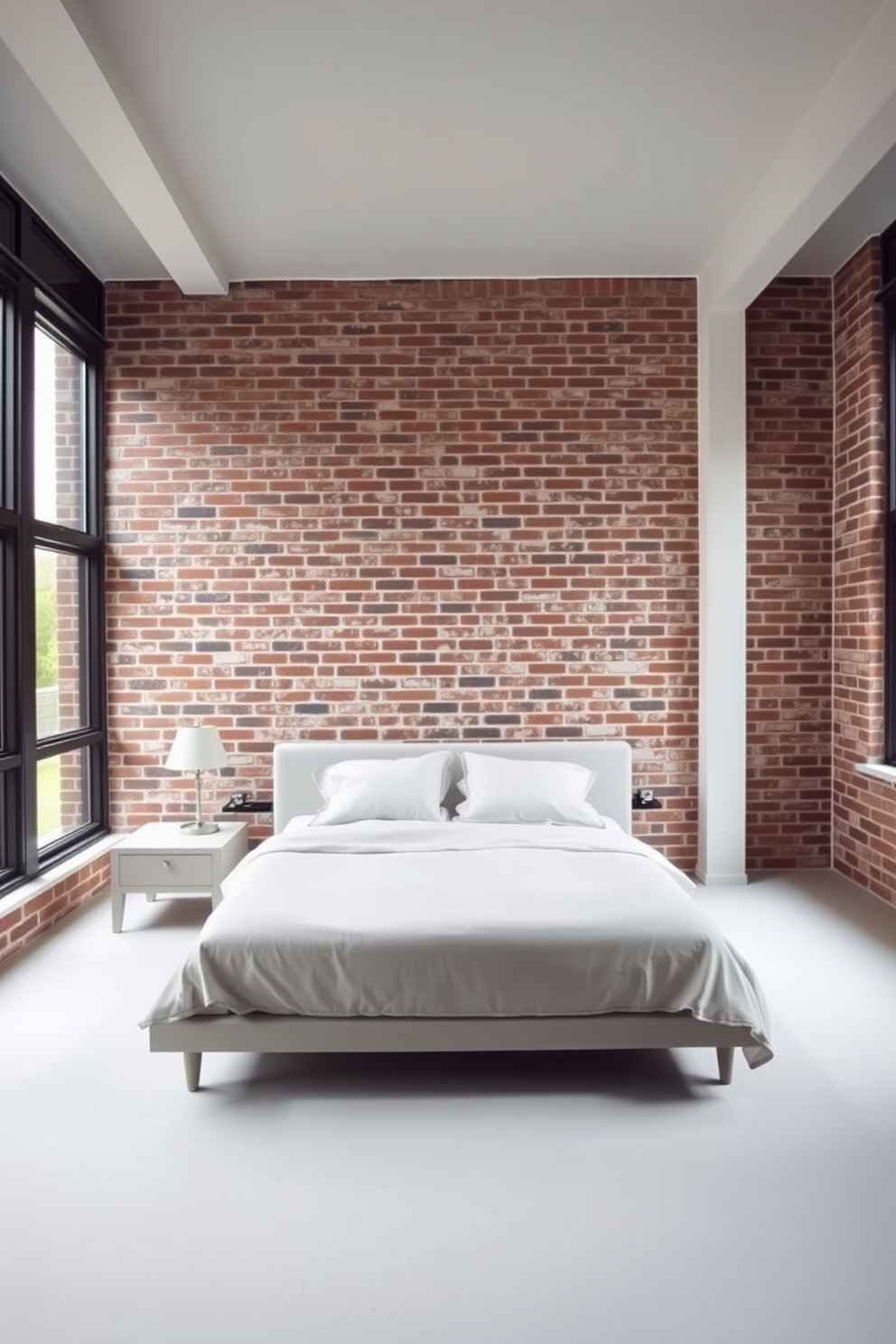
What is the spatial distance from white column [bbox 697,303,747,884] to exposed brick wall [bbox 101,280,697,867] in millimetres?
212

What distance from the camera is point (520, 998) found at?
284 cm

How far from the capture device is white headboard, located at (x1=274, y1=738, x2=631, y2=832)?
16.9ft

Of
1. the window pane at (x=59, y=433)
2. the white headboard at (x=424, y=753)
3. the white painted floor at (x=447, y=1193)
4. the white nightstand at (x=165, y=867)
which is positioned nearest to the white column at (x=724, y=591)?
the white headboard at (x=424, y=753)

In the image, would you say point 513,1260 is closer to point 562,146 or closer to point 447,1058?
point 447,1058

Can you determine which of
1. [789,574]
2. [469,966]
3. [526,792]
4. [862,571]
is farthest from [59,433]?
[862,571]

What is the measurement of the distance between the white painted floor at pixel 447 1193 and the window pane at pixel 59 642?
6.07 ft

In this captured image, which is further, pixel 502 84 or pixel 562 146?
pixel 562 146

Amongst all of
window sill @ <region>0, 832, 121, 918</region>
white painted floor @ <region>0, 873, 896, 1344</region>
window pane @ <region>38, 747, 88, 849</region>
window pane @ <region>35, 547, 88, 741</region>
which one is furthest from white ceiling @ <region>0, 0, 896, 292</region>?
white painted floor @ <region>0, 873, 896, 1344</region>

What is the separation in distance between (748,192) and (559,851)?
329 cm

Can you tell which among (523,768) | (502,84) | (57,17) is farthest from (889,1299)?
(57,17)

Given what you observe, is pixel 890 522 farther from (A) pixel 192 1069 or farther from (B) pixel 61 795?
(B) pixel 61 795

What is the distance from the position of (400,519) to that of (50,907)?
9.43 feet

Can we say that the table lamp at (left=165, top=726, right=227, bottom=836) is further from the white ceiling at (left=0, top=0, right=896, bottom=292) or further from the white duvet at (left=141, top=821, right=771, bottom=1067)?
the white ceiling at (left=0, top=0, right=896, bottom=292)

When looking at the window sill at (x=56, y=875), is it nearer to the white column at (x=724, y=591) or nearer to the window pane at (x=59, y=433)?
the window pane at (x=59, y=433)
